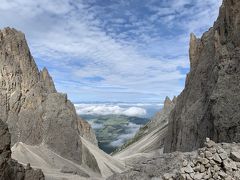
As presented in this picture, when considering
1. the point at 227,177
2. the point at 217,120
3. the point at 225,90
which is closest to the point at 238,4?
the point at 225,90

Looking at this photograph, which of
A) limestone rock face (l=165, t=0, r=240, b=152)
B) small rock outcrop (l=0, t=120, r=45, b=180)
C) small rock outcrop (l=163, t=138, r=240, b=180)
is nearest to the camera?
small rock outcrop (l=163, t=138, r=240, b=180)

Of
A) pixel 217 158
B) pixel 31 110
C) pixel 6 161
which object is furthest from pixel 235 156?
pixel 31 110

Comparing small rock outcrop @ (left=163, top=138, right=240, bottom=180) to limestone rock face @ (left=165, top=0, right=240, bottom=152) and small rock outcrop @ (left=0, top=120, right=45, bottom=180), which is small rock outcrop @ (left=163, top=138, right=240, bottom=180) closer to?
small rock outcrop @ (left=0, top=120, right=45, bottom=180)

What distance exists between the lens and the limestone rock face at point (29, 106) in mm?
88312

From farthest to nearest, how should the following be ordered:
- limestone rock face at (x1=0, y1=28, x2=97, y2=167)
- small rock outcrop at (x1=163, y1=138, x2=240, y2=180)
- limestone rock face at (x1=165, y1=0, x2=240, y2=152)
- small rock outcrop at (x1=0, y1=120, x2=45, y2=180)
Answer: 1. limestone rock face at (x1=0, y1=28, x2=97, y2=167)
2. limestone rock face at (x1=165, y1=0, x2=240, y2=152)
3. small rock outcrop at (x1=0, y1=120, x2=45, y2=180)
4. small rock outcrop at (x1=163, y1=138, x2=240, y2=180)

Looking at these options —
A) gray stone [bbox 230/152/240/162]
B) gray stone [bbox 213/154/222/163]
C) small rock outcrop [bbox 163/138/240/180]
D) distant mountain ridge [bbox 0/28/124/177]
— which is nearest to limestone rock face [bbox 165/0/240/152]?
distant mountain ridge [bbox 0/28/124/177]

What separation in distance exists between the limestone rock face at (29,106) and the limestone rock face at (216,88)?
27.8 meters

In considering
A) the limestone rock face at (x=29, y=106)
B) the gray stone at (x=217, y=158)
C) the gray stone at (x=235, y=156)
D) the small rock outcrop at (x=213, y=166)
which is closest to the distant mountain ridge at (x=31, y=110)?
the limestone rock face at (x=29, y=106)

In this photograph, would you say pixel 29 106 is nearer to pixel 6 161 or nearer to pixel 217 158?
pixel 6 161

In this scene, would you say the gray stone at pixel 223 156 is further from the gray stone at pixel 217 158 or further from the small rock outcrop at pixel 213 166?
the gray stone at pixel 217 158

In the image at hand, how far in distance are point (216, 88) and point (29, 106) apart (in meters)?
51.9

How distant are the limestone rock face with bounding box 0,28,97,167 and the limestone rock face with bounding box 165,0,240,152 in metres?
27.8

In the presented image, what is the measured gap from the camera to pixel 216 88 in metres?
53.3

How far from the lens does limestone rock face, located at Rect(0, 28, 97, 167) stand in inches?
3477
